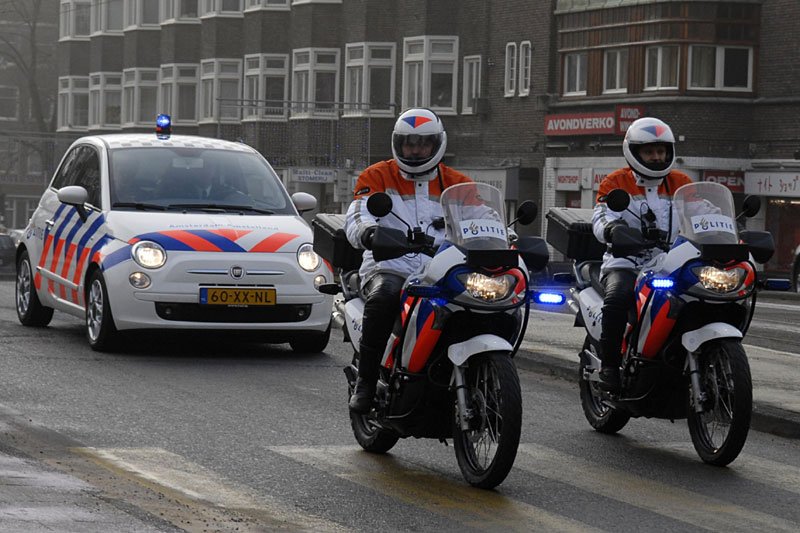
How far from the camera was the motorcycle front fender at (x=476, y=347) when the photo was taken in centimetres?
782

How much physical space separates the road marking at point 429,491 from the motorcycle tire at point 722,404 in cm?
141

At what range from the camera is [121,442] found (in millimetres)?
9086

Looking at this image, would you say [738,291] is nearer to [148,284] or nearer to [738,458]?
[738,458]

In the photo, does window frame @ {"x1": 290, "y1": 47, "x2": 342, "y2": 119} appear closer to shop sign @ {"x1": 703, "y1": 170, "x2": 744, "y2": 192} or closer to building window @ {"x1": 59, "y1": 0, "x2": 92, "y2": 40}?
shop sign @ {"x1": 703, "y1": 170, "x2": 744, "y2": 192}

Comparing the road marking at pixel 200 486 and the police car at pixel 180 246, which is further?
the police car at pixel 180 246

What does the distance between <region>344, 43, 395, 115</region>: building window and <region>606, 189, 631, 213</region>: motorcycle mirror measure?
40.7 m

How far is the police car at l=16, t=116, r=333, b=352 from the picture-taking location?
43.7 ft

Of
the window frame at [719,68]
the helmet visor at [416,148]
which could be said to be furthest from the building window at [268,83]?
the helmet visor at [416,148]

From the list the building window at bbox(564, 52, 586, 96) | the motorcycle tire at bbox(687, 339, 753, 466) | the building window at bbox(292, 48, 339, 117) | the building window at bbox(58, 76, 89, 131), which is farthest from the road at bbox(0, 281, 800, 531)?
the building window at bbox(58, 76, 89, 131)

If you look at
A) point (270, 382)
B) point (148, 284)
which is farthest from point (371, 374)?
point (148, 284)

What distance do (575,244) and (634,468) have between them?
1938mm

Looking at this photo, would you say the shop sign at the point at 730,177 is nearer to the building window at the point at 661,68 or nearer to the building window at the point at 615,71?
the building window at the point at 661,68

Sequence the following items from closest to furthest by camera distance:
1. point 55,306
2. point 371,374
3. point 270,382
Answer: point 371,374
point 270,382
point 55,306

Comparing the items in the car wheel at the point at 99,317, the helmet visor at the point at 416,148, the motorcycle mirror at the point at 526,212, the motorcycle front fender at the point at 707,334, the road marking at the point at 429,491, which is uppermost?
the helmet visor at the point at 416,148
